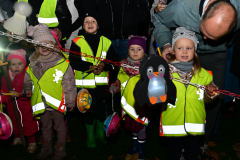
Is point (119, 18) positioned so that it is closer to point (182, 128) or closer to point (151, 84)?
point (182, 128)

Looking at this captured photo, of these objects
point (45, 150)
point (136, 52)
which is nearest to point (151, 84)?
point (136, 52)

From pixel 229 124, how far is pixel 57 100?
3303 millimetres

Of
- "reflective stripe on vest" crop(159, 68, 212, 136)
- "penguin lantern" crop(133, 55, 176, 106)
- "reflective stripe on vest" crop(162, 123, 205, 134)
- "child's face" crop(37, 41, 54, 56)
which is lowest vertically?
"reflective stripe on vest" crop(162, 123, 205, 134)

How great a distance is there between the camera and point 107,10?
3.68m

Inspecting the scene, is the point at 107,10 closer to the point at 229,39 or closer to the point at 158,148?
the point at 229,39

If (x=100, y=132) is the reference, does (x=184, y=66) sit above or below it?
above

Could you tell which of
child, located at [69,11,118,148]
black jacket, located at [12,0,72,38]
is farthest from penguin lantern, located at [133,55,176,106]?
black jacket, located at [12,0,72,38]

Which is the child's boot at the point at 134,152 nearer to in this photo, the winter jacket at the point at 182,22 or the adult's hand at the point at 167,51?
the adult's hand at the point at 167,51

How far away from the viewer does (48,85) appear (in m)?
3.01

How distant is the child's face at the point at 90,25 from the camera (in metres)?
3.33

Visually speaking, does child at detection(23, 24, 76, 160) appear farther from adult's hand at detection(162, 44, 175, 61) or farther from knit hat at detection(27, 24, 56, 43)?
adult's hand at detection(162, 44, 175, 61)

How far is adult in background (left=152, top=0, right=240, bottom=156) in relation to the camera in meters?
2.11

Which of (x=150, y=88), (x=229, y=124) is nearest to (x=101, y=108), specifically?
(x=150, y=88)

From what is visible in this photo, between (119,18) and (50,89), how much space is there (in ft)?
5.19
